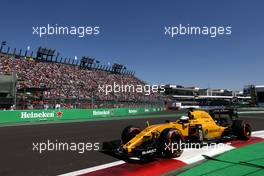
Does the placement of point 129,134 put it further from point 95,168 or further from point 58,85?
point 58,85

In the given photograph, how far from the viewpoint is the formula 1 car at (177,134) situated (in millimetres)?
6805

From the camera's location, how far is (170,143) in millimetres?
6836

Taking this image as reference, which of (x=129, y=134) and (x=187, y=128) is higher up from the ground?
(x=187, y=128)

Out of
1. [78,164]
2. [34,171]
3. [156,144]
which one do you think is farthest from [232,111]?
[34,171]

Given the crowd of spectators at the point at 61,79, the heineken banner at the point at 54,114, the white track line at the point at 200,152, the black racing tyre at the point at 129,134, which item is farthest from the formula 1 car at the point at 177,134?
the crowd of spectators at the point at 61,79

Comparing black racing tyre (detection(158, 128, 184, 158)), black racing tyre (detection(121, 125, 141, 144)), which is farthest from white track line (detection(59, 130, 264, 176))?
black racing tyre (detection(121, 125, 141, 144))

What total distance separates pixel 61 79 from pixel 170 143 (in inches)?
1374

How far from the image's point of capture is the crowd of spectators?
34.7m

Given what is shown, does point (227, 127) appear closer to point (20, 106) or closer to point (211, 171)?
point (211, 171)

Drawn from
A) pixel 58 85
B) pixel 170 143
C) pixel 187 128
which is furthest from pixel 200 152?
pixel 58 85

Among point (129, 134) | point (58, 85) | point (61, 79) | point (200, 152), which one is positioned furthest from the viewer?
point (61, 79)

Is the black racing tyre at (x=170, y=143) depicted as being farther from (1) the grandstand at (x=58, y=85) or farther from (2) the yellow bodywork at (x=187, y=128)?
(1) the grandstand at (x=58, y=85)

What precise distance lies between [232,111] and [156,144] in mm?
4226

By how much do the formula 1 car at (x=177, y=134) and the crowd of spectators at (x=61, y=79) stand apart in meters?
23.1
